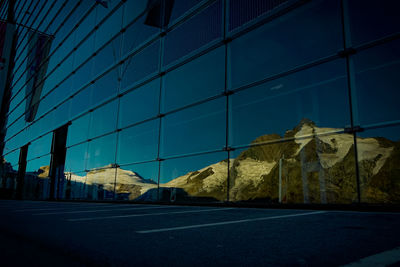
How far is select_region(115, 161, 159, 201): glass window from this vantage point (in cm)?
695

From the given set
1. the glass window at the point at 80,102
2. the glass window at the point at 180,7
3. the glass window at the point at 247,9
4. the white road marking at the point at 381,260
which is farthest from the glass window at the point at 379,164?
the glass window at the point at 80,102

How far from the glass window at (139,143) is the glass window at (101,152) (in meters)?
0.46

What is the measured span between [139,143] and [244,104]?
3497 millimetres

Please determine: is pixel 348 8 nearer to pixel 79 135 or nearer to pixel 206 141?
pixel 206 141

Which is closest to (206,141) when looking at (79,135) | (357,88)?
(357,88)

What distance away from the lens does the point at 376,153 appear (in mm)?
3479

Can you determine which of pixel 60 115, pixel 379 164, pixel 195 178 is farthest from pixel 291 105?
pixel 60 115

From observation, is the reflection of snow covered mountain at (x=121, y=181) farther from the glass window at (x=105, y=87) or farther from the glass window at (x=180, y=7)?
the glass window at (x=180, y=7)

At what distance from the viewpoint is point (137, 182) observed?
7.60m

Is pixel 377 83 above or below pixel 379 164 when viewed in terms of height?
above

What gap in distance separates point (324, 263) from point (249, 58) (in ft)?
17.5

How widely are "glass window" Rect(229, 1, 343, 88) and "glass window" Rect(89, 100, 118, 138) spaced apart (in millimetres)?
5070

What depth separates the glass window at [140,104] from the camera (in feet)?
25.9

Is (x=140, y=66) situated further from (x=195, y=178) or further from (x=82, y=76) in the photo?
(x=82, y=76)
